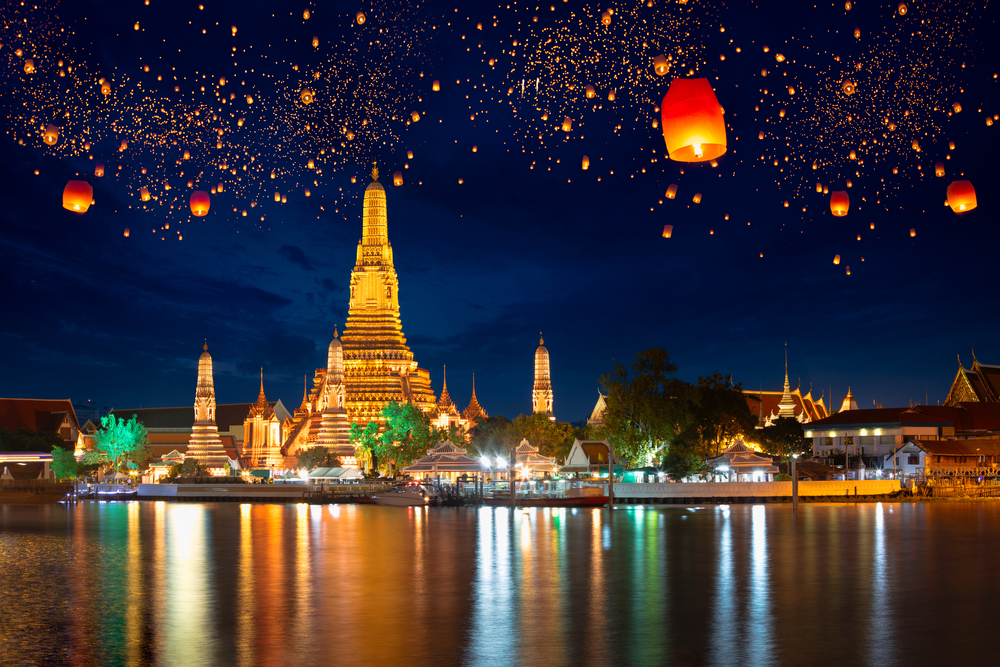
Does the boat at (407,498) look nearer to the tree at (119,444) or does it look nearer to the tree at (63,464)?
the tree at (63,464)

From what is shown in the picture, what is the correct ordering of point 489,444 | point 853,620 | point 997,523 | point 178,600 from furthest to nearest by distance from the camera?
1. point 489,444
2. point 997,523
3. point 178,600
4. point 853,620

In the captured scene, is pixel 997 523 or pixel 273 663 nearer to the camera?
pixel 273 663

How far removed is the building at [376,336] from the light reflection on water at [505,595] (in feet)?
189

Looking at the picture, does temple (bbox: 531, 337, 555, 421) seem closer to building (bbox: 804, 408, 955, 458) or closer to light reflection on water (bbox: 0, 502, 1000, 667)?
building (bbox: 804, 408, 955, 458)

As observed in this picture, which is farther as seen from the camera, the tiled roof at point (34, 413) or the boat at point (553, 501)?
the tiled roof at point (34, 413)

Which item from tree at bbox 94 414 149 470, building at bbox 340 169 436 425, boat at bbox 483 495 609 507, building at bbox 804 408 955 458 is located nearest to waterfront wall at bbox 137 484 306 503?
boat at bbox 483 495 609 507

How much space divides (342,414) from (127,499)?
1982 cm

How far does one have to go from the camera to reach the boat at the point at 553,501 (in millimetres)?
57812

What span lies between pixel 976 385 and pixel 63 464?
83.0m

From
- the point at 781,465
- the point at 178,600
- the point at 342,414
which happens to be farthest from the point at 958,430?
the point at 178,600

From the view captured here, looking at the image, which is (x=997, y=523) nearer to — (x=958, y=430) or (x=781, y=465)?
(x=781, y=465)

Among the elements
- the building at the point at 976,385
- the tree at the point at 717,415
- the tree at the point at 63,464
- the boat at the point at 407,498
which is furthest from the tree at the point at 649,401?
the tree at the point at 63,464

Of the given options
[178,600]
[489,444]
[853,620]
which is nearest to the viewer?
[853,620]

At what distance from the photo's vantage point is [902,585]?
79.5 ft
